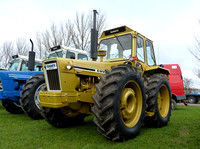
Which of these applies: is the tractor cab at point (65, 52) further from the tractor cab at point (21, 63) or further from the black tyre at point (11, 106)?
the black tyre at point (11, 106)

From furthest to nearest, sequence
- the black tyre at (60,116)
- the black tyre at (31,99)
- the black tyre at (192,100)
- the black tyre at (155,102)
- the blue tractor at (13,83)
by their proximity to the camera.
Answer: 1. the black tyre at (192,100)
2. the blue tractor at (13,83)
3. the black tyre at (31,99)
4. the black tyre at (155,102)
5. the black tyre at (60,116)

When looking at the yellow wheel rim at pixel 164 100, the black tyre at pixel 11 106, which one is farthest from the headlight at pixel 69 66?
the black tyre at pixel 11 106

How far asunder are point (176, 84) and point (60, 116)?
27.5ft

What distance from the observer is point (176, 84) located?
34.3 ft

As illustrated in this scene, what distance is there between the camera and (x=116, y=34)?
477cm

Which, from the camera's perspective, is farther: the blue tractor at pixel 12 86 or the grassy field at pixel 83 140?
the blue tractor at pixel 12 86

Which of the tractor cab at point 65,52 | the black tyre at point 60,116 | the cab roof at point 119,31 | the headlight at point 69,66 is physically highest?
the cab roof at point 119,31

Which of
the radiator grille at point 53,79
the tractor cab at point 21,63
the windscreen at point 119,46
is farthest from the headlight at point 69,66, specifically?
the tractor cab at point 21,63

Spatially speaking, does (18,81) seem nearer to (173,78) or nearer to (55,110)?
(55,110)

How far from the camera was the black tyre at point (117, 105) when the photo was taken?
291cm

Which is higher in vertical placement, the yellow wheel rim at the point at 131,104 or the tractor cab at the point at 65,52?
the tractor cab at the point at 65,52

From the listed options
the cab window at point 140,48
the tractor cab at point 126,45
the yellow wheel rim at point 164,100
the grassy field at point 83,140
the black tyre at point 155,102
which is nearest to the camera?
the grassy field at point 83,140

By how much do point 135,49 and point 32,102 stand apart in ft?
10.8

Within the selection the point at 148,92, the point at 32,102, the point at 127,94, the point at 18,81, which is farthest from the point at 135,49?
the point at 18,81
